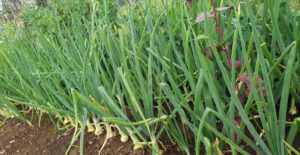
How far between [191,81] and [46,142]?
2.56ft

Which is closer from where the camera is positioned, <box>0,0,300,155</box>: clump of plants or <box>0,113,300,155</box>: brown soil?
<box>0,0,300,155</box>: clump of plants

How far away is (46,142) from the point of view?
1.49 meters

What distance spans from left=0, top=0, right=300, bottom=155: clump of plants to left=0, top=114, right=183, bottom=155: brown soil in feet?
0.12

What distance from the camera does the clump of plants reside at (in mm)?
838

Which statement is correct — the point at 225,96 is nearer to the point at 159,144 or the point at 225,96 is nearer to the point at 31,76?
the point at 159,144

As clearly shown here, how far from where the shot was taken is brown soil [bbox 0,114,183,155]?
1.26 m

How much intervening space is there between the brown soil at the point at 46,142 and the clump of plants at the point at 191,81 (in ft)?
0.12

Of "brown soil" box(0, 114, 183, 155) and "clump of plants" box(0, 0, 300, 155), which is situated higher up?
"clump of plants" box(0, 0, 300, 155)

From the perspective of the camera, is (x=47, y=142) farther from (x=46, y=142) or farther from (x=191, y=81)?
(x=191, y=81)

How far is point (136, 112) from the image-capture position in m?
1.14

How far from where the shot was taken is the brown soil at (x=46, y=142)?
1261 millimetres

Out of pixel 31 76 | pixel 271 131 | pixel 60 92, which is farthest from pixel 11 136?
pixel 271 131

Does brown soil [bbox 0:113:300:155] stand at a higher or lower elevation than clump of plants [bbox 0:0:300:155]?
lower

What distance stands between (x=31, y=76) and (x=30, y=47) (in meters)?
0.37
